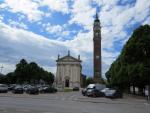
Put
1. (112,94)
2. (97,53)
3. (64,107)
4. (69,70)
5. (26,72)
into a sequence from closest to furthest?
(64,107)
(112,94)
(26,72)
(97,53)
(69,70)

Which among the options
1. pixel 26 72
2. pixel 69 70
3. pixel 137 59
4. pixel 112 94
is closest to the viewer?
pixel 112 94

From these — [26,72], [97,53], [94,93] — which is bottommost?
[94,93]

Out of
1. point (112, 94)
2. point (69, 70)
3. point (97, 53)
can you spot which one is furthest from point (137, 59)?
point (69, 70)

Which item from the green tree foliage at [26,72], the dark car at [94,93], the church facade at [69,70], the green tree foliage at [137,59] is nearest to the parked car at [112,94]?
the dark car at [94,93]

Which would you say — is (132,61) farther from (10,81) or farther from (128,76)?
(10,81)

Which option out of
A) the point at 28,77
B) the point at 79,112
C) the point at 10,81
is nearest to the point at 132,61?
the point at 79,112

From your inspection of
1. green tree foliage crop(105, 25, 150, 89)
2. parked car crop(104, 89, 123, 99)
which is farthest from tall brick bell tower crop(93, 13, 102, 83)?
parked car crop(104, 89, 123, 99)

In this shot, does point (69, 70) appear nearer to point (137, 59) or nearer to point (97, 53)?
point (97, 53)

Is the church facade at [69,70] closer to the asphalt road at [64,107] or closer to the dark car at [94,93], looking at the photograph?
the dark car at [94,93]

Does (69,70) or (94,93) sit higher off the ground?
(69,70)

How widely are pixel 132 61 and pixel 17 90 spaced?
840 inches

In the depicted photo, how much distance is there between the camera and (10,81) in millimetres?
131000

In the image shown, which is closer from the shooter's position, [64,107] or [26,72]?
A: [64,107]

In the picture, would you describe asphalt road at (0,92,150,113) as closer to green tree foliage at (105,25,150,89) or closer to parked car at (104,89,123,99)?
parked car at (104,89,123,99)
